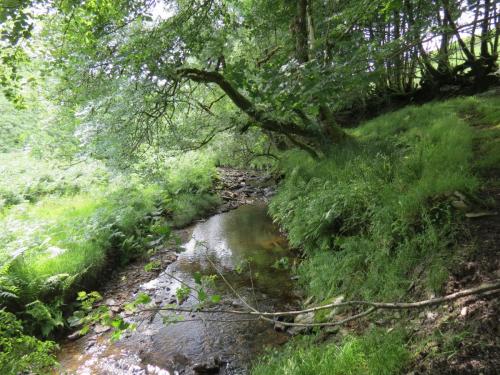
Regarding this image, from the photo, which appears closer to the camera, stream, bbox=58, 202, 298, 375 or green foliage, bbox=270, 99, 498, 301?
green foliage, bbox=270, 99, 498, 301

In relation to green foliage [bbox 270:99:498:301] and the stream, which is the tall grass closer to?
the stream

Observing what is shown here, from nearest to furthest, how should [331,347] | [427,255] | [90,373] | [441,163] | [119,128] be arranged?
[331,347] → [427,255] → [90,373] → [441,163] → [119,128]

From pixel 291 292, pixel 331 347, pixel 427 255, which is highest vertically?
pixel 427 255

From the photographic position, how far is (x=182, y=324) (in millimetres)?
5379

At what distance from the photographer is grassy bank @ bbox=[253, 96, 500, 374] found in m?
3.34

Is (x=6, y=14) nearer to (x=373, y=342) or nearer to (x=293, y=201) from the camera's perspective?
(x=373, y=342)

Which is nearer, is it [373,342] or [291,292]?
[373,342]

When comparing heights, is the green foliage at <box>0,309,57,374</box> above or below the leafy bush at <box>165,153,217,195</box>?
below

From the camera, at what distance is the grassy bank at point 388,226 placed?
11.0 ft

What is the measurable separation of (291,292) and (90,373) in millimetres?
3397

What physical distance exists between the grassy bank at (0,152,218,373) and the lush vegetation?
0.05 meters

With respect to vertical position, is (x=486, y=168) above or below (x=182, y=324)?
above

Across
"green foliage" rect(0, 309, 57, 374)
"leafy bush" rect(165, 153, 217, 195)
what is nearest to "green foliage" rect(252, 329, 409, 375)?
"green foliage" rect(0, 309, 57, 374)

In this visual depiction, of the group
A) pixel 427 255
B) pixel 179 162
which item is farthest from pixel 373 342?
pixel 179 162
